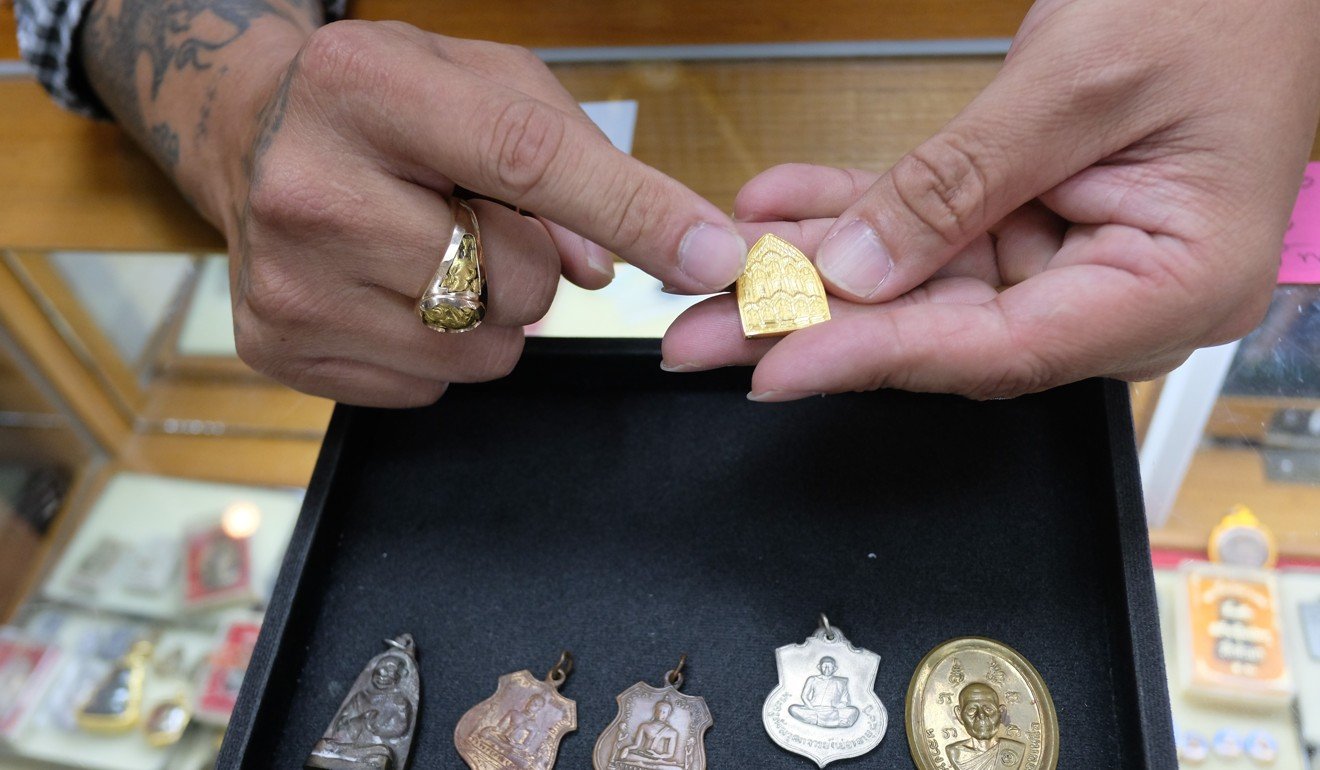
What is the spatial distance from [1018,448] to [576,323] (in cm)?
72

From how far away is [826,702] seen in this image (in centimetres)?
112

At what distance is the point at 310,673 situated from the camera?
4.09 feet

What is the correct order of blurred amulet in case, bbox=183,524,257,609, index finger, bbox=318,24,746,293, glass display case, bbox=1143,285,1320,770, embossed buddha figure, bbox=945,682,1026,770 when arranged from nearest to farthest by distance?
index finger, bbox=318,24,746,293 < embossed buddha figure, bbox=945,682,1026,770 < glass display case, bbox=1143,285,1320,770 < blurred amulet in case, bbox=183,524,257,609

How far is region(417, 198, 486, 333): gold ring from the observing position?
3.58 feet

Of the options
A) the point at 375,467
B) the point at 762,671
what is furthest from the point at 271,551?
the point at 762,671

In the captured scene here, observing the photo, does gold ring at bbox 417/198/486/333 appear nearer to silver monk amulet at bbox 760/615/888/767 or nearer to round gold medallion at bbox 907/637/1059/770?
silver monk amulet at bbox 760/615/888/767

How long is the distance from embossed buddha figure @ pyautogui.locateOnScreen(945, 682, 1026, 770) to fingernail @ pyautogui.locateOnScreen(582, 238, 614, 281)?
2.35 ft

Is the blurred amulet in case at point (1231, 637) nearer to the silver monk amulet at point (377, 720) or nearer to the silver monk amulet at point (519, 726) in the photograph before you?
the silver monk amulet at point (519, 726)

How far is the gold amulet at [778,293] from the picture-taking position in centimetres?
112

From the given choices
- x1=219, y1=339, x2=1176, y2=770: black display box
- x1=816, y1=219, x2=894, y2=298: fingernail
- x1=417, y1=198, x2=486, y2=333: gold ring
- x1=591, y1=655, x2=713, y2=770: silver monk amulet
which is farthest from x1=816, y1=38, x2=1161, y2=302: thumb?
x1=591, y1=655, x2=713, y2=770: silver monk amulet

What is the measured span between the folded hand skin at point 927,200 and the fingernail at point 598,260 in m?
0.11

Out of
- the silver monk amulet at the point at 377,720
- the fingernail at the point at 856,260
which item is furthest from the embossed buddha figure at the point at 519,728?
the fingernail at the point at 856,260

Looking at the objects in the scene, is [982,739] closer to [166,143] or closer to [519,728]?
[519,728]

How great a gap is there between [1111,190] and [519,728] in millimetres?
974
